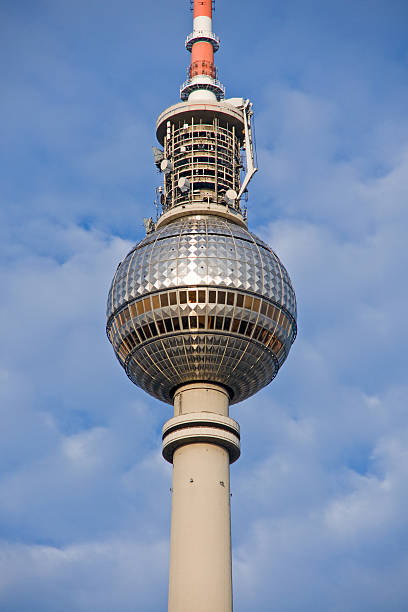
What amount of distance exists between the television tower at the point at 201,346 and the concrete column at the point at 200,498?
0.27 ft

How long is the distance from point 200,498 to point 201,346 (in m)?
12.0

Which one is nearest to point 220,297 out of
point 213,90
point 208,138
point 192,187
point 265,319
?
point 265,319

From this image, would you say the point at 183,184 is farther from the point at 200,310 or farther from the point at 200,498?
the point at 200,498

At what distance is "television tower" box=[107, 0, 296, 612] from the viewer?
67.6 m

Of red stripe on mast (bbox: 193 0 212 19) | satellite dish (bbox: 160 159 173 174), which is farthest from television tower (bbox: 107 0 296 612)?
red stripe on mast (bbox: 193 0 212 19)

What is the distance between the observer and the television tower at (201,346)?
67.6 metres

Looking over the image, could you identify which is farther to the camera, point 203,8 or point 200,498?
point 203,8

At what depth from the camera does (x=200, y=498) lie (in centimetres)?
6850

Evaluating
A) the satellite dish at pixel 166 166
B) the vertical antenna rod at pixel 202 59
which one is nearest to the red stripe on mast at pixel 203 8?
the vertical antenna rod at pixel 202 59

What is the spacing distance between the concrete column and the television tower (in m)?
0.08

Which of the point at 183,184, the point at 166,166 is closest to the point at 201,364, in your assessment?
the point at 183,184

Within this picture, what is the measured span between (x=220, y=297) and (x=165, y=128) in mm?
25640

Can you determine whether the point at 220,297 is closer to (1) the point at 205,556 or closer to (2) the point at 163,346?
(2) the point at 163,346

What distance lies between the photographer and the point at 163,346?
2840 inches
